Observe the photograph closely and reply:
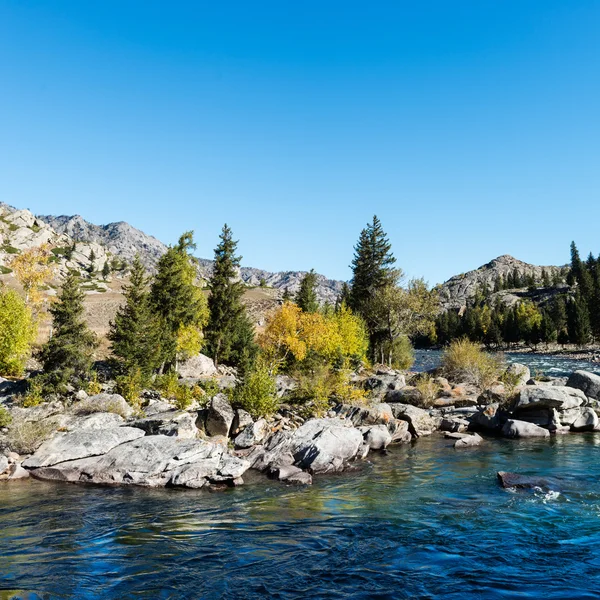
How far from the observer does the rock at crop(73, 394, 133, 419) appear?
25797mm

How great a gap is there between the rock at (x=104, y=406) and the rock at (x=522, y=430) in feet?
73.6

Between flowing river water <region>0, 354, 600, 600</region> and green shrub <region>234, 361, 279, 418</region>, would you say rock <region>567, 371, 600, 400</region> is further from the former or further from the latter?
green shrub <region>234, 361, 279, 418</region>

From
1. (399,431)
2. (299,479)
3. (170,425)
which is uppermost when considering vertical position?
(170,425)

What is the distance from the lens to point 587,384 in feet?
116

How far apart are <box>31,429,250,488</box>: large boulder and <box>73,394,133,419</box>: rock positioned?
237 inches

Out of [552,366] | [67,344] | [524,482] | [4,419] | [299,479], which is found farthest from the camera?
[552,366]

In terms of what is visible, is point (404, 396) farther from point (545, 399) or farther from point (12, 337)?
point (12, 337)

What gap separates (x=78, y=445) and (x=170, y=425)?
429 cm

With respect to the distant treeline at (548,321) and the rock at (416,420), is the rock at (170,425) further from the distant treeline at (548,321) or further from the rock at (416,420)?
the distant treeline at (548,321)


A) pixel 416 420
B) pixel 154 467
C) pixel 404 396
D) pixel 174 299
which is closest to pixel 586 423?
pixel 416 420

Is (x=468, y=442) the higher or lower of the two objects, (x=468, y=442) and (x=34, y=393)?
the lower

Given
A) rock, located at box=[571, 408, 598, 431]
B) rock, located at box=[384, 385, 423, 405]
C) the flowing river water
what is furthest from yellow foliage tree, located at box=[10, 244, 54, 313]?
rock, located at box=[571, 408, 598, 431]

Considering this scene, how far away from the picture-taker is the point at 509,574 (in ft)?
36.0

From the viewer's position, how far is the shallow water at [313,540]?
1048 centimetres
